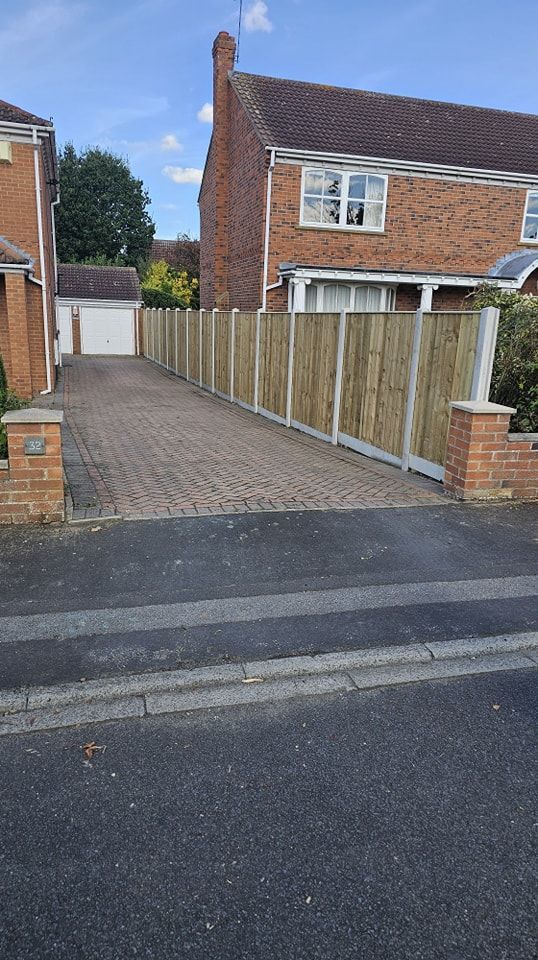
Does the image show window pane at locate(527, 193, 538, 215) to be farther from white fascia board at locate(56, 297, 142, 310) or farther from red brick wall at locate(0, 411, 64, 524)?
white fascia board at locate(56, 297, 142, 310)

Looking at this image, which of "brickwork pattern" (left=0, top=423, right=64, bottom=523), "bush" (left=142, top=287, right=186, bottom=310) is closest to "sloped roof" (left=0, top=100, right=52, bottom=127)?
"brickwork pattern" (left=0, top=423, right=64, bottom=523)

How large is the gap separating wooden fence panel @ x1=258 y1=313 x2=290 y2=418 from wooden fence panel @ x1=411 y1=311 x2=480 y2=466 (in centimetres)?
435

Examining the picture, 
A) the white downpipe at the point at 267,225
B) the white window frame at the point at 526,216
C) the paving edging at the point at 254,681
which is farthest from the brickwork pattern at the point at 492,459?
the white window frame at the point at 526,216

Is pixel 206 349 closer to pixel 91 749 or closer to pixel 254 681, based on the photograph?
pixel 254 681

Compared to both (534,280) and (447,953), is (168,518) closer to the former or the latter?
(447,953)

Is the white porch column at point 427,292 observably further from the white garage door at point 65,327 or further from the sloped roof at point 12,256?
the white garage door at point 65,327

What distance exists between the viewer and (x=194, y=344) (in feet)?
63.8

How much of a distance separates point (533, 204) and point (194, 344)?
36.3 feet

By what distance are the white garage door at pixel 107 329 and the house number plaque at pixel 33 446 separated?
106ft

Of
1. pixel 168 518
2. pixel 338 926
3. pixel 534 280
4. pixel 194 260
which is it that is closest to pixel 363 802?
pixel 338 926

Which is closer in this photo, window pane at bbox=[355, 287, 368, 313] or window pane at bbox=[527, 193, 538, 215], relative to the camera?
window pane at bbox=[355, 287, 368, 313]

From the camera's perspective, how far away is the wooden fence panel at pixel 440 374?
6.61 metres

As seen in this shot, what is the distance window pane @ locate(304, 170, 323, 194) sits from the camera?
17.0 m

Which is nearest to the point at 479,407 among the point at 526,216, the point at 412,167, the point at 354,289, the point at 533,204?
the point at 354,289
